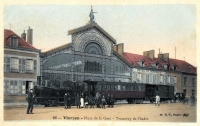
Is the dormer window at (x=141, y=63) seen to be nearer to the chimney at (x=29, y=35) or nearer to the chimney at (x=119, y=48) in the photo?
the chimney at (x=119, y=48)

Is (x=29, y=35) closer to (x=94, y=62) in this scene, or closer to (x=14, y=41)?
(x=14, y=41)

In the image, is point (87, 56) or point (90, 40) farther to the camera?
point (90, 40)

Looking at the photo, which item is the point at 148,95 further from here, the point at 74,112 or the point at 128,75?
the point at 74,112

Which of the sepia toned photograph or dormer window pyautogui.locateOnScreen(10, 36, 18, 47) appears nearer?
the sepia toned photograph

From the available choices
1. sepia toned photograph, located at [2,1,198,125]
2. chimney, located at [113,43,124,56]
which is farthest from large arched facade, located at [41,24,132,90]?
chimney, located at [113,43,124,56]

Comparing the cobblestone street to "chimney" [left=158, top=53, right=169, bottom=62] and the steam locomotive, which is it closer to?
the steam locomotive

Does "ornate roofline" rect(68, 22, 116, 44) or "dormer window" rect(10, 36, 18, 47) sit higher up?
"ornate roofline" rect(68, 22, 116, 44)

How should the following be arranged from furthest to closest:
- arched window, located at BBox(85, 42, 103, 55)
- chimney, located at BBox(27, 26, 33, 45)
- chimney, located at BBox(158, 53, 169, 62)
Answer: arched window, located at BBox(85, 42, 103, 55) < chimney, located at BBox(158, 53, 169, 62) < chimney, located at BBox(27, 26, 33, 45)

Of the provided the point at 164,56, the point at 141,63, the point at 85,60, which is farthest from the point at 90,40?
the point at 164,56
